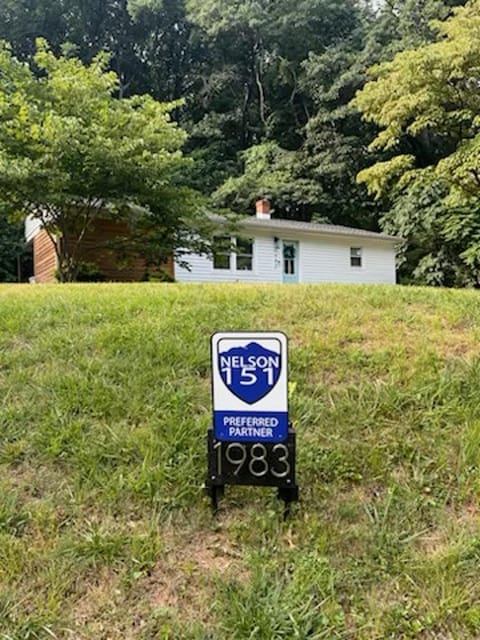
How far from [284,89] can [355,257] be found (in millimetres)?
12878

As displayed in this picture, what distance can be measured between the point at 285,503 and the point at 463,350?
6.06 ft

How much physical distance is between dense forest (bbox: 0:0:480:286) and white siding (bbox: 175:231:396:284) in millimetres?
1125

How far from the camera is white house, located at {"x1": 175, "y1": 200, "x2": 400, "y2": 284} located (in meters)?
14.5

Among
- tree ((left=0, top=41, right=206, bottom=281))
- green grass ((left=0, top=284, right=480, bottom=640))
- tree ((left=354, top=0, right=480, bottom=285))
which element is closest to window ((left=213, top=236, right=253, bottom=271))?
tree ((left=354, top=0, right=480, bottom=285))

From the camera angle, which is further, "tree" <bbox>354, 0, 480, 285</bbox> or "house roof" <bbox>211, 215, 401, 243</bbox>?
"house roof" <bbox>211, 215, 401, 243</bbox>

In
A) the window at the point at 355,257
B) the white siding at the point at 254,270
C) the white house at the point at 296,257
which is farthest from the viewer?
the window at the point at 355,257

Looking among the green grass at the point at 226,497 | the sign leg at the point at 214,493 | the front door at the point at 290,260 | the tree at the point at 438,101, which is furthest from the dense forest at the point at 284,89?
the sign leg at the point at 214,493

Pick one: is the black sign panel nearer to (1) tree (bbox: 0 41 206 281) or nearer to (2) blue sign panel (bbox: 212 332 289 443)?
(2) blue sign panel (bbox: 212 332 289 443)

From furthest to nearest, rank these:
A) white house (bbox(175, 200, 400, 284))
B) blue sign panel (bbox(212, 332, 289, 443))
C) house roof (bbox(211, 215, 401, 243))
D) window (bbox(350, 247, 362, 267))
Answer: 1. window (bbox(350, 247, 362, 267))
2. house roof (bbox(211, 215, 401, 243))
3. white house (bbox(175, 200, 400, 284))
4. blue sign panel (bbox(212, 332, 289, 443))

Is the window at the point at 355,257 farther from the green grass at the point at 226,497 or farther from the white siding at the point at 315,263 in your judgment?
the green grass at the point at 226,497

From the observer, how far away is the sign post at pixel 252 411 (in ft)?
6.59

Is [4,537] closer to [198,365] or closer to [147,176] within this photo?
[198,365]

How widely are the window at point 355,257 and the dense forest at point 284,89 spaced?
1.67 m

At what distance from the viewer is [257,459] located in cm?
206
